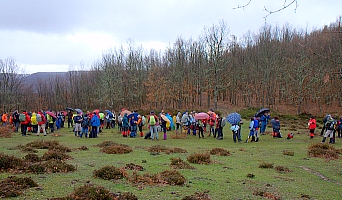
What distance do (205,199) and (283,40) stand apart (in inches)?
2704

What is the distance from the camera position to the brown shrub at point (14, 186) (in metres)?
6.00

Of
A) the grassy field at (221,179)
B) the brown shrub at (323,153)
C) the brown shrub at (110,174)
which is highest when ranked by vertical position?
the brown shrub at (110,174)

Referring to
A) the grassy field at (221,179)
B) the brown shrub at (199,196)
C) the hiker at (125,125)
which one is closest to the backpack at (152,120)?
the hiker at (125,125)

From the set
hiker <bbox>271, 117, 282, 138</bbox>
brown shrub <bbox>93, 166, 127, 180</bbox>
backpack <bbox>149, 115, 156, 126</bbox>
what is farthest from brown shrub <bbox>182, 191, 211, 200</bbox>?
hiker <bbox>271, 117, 282, 138</bbox>

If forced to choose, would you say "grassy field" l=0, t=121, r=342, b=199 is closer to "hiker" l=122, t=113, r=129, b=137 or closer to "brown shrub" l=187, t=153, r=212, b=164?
"brown shrub" l=187, t=153, r=212, b=164

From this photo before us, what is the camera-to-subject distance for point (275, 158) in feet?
44.8

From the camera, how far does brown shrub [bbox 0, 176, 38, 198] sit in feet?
19.7

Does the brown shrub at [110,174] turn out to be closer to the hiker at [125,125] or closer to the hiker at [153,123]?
the hiker at [153,123]

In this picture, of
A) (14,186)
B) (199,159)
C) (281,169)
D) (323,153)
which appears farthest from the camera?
(323,153)

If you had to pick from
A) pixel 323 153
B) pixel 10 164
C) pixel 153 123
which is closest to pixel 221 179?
pixel 10 164

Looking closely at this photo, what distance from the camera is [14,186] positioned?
21.4ft

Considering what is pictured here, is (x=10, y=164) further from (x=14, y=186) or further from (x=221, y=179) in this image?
(x=221, y=179)

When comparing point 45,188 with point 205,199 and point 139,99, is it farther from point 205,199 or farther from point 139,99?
point 139,99

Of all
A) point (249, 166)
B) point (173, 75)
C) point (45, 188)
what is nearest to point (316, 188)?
point (249, 166)
